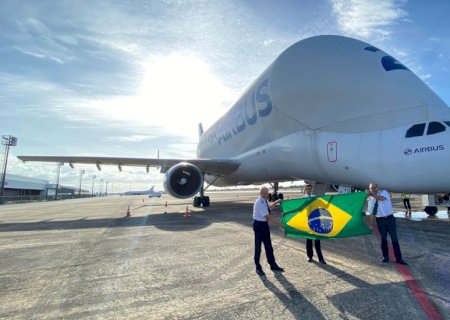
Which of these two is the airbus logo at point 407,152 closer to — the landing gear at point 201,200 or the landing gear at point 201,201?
the landing gear at point 201,200

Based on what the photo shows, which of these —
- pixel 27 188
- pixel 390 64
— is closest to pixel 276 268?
pixel 390 64

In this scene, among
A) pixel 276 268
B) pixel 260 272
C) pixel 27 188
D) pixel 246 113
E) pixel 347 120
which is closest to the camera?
pixel 260 272

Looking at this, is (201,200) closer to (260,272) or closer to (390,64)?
(390,64)

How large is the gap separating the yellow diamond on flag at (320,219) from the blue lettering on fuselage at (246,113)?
26.0ft

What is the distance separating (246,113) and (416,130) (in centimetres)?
915

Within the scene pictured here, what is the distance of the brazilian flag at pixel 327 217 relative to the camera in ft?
18.3

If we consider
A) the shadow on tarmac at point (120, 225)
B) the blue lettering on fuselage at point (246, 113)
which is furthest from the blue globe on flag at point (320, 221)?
the blue lettering on fuselage at point (246, 113)

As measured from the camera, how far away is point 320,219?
229 inches

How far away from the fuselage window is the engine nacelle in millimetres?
9453

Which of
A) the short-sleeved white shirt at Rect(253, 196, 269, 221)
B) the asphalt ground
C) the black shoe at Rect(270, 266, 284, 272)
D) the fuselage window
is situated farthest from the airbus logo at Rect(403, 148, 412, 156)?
the black shoe at Rect(270, 266, 284, 272)

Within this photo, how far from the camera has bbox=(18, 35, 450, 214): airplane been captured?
7.64 metres

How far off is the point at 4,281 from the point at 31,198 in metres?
68.6

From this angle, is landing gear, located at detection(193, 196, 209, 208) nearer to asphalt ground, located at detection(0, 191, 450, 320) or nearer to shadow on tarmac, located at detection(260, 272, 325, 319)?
asphalt ground, located at detection(0, 191, 450, 320)

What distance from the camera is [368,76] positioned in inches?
391
